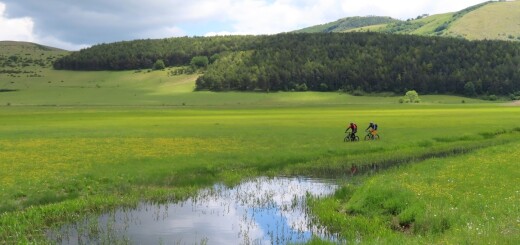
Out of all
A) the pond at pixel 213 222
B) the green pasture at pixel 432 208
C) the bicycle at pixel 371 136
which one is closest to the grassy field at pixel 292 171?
the green pasture at pixel 432 208

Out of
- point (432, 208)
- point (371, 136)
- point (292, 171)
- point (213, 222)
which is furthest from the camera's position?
point (371, 136)

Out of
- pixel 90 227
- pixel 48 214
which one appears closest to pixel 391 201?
pixel 90 227

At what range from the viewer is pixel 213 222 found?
23.0 metres

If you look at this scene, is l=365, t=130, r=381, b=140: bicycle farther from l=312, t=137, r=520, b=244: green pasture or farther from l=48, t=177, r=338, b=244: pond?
l=48, t=177, r=338, b=244: pond

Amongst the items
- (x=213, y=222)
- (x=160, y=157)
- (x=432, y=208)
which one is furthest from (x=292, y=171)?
(x=432, y=208)

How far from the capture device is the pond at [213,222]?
65.5 feet

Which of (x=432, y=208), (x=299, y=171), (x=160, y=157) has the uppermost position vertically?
(x=432, y=208)

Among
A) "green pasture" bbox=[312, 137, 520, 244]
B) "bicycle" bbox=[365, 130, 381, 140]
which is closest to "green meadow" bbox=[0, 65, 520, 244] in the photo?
"green pasture" bbox=[312, 137, 520, 244]

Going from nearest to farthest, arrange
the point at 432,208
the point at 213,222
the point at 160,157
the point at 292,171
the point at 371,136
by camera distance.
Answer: the point at 432,208
the point at 213,222
the point at 292,171
the point at 160,157
the point at 371,136

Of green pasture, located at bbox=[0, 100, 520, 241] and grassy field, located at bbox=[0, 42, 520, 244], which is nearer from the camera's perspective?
grassy field, located at bbox=[0, 42, 520, 244]

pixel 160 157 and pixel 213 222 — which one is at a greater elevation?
pixel 160 157

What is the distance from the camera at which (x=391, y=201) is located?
23.3 m

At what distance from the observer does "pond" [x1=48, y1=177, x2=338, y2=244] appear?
19969 millimetres

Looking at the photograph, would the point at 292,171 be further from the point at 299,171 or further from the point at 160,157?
the point at 160,157
